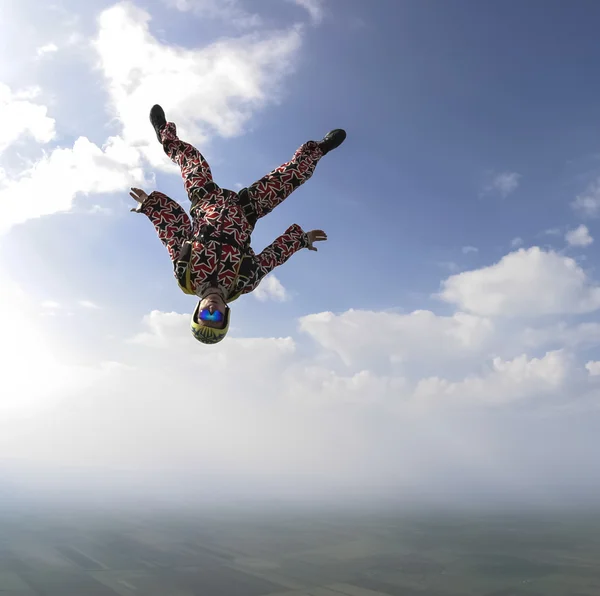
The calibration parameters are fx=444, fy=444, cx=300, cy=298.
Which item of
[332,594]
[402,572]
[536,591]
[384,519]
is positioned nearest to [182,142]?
[332,594]

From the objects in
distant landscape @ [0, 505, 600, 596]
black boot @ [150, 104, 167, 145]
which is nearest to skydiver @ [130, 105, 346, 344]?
Answer: black boot @ [150, 104, 167, 145]

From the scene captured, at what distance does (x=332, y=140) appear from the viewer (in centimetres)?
610

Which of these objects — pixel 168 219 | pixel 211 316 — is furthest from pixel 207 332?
pixel 168 219

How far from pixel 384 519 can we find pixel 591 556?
75.8 m

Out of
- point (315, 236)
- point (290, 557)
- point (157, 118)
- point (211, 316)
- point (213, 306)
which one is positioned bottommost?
point (290, 557)

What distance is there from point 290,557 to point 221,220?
10305 cm

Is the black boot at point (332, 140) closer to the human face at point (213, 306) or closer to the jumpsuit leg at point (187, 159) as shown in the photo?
the jumpsuit leg at point (187, 159)

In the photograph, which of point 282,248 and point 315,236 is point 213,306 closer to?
point 282,248

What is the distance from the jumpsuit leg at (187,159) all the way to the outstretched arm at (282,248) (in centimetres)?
120

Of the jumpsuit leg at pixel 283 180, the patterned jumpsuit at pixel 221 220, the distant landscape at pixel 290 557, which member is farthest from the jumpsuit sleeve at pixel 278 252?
the distant landscape at pixel 290 557

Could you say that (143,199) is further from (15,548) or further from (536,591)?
(15,548)

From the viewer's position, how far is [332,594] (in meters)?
64.4

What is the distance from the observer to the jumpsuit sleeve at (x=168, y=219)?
4.98 metres

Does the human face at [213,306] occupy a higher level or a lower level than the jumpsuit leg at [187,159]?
lower
